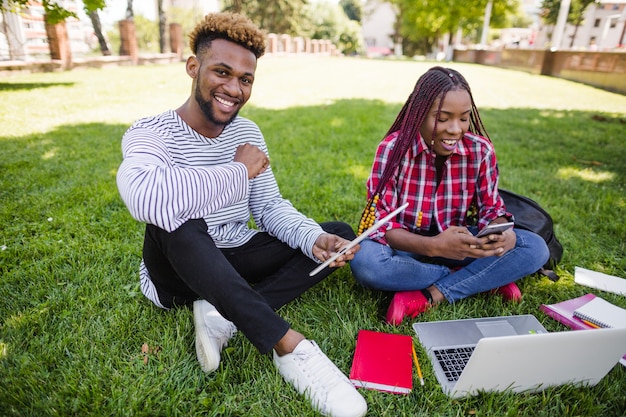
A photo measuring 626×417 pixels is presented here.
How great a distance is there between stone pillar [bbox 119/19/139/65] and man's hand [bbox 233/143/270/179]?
53.1 feet

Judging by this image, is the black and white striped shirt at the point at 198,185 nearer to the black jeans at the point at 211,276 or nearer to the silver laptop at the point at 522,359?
the black jeans at the point at 211,276

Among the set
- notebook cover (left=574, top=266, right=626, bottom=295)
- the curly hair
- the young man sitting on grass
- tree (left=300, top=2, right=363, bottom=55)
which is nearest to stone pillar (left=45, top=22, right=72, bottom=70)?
the curly hair

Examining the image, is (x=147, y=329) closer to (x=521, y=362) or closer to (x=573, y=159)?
(x=521, y=362)

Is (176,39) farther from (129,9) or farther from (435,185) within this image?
(435,185)

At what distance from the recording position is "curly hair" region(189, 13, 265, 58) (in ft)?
6.16

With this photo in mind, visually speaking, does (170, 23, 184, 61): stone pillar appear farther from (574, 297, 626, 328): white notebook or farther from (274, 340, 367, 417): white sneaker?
(574, 297, 626, 328): white notebook

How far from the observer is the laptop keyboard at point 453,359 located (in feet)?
5.85

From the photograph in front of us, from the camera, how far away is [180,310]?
2.09m

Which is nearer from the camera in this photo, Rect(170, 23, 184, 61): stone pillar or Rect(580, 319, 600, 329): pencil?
Rect(580, 319, 600, 329): pencil

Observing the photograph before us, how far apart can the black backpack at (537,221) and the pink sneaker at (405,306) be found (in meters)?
0.79

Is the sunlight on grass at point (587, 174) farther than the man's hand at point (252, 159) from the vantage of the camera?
Yes

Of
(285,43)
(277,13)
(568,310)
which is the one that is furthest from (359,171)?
(277,13)

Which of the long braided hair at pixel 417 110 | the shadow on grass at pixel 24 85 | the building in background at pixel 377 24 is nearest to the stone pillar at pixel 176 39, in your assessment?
the shadow on grass at pixel 24 85

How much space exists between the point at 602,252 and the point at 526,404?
1.94 metres
